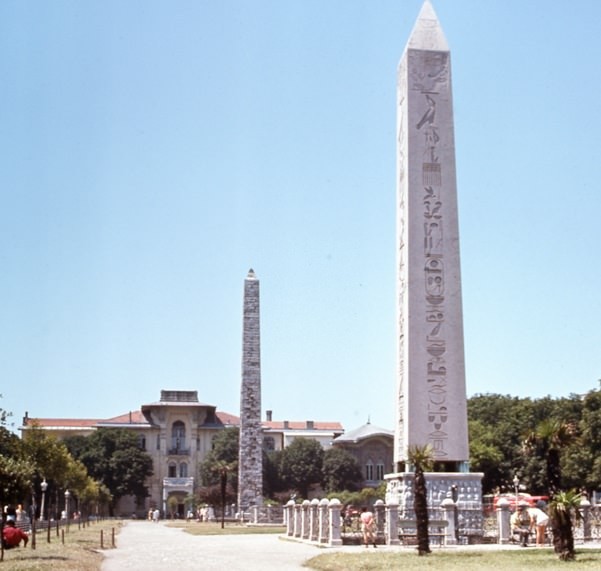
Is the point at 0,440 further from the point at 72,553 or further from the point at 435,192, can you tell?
Answer: the point at 435,192

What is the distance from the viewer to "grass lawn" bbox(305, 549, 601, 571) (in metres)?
18.4

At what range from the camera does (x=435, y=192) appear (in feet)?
90.3

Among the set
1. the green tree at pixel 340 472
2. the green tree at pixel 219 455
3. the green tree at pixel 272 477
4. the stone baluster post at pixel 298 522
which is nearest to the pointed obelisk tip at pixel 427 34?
the stone baluster post at pixel 298 522

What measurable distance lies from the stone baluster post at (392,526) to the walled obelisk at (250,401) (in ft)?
113

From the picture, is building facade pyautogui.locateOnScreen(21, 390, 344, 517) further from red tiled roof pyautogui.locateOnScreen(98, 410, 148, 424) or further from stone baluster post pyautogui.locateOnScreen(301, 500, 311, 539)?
stone baluster post pyautogui.locateOnScreen(301, 500, 311, 539)

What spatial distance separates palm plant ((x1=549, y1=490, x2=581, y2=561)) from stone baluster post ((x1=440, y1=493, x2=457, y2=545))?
20.0 ft

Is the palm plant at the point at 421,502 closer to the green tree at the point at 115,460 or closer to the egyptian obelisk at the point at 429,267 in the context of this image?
the egyptian obelisk at the point at 429,267

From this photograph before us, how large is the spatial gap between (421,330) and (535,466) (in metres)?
41.1

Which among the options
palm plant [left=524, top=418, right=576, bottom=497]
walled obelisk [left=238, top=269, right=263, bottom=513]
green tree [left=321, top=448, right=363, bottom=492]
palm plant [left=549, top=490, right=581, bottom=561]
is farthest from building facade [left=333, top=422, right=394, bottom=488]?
palm plant [left=549, top=490, right=581, bottom=561]

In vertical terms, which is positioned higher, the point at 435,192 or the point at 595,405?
the point at 435,192

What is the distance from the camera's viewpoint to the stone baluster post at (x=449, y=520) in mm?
27061

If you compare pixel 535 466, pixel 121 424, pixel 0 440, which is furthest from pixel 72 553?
pixel 121 424

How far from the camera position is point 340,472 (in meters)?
93.9

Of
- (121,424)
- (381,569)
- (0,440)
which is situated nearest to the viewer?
(381,569)
